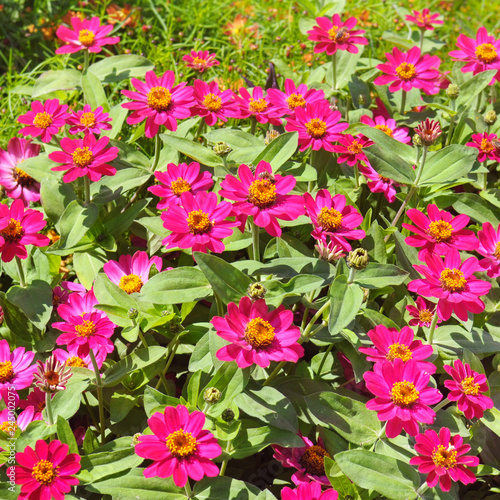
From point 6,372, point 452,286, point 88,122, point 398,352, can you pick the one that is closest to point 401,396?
point 398,352

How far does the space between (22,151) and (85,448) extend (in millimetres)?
1196

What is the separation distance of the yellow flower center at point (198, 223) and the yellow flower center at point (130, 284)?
364 mm

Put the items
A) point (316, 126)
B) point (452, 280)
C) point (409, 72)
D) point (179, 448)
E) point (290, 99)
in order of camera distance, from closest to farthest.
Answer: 1. point (179, 448)
2. point (452, 280)
3. point (316, 126)
4. point (290, 99)
5. point (409, 72)

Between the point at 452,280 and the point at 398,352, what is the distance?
0.75 feet

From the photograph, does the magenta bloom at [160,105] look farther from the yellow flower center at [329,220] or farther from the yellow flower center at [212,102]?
the yellow flower center at [329,220]

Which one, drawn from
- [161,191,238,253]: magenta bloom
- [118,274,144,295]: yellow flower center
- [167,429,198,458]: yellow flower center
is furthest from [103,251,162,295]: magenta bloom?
[167,429,198,458]: yellow flower center

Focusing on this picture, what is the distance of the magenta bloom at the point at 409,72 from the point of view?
2.30 meters

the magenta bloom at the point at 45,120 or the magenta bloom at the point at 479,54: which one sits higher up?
the magenta bloom at the point at 479,54

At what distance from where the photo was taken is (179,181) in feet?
6.23

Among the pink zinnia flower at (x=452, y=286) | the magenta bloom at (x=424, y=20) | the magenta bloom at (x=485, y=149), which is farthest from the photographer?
the magenta bloom at (x=424, y=20)

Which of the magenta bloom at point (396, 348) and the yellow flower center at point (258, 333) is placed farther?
the magenta bloom at point (396, 348)

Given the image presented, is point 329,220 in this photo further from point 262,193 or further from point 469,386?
point 469,386

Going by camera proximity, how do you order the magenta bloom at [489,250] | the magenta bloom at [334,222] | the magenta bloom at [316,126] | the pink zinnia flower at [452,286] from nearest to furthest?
the pink zinnia flower at [452,286], the magenta bloom at [334,222], the magenta bloom at [489,250], the magenta bloom at [316,126]

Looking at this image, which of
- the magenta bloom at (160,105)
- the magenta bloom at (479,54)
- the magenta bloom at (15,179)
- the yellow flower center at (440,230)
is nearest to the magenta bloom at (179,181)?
the magenta bloom at (160,105)
